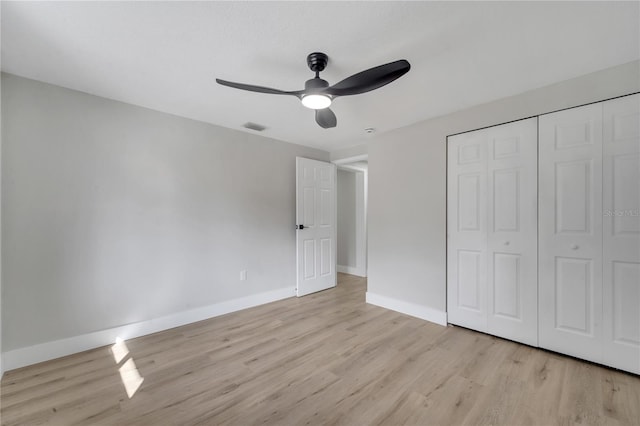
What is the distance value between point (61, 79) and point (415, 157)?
3.58m

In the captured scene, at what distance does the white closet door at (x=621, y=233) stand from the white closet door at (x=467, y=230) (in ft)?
2.83

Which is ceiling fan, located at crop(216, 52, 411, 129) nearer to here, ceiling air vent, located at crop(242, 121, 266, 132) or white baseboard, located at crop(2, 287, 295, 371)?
ceiling air vent, located at crop(242, 121, 266, 132)

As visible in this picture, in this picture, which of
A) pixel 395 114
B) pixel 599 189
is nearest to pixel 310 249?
pixel 395 114

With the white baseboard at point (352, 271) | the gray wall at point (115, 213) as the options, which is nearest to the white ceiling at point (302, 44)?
the gray wall at point (115, 213)

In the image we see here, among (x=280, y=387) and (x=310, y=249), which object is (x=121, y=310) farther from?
(x=310, y=249)

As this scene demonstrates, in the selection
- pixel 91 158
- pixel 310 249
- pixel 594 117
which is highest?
pixel 594 117

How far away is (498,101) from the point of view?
2.64 meters

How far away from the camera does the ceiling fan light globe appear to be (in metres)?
1.92

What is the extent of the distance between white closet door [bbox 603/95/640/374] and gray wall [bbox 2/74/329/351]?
3535 millimetres

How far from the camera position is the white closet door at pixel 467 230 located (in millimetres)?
2760

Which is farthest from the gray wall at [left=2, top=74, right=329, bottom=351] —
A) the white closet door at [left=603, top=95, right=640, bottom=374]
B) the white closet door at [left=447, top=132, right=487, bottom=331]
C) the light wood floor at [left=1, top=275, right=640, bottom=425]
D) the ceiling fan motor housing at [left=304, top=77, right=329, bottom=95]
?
the white closet door at [left=603, top=95, right=640, bottom=374]

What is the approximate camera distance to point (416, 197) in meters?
3.27

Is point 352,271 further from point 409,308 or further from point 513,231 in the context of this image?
point 513,231

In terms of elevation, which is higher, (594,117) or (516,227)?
(594,117)
